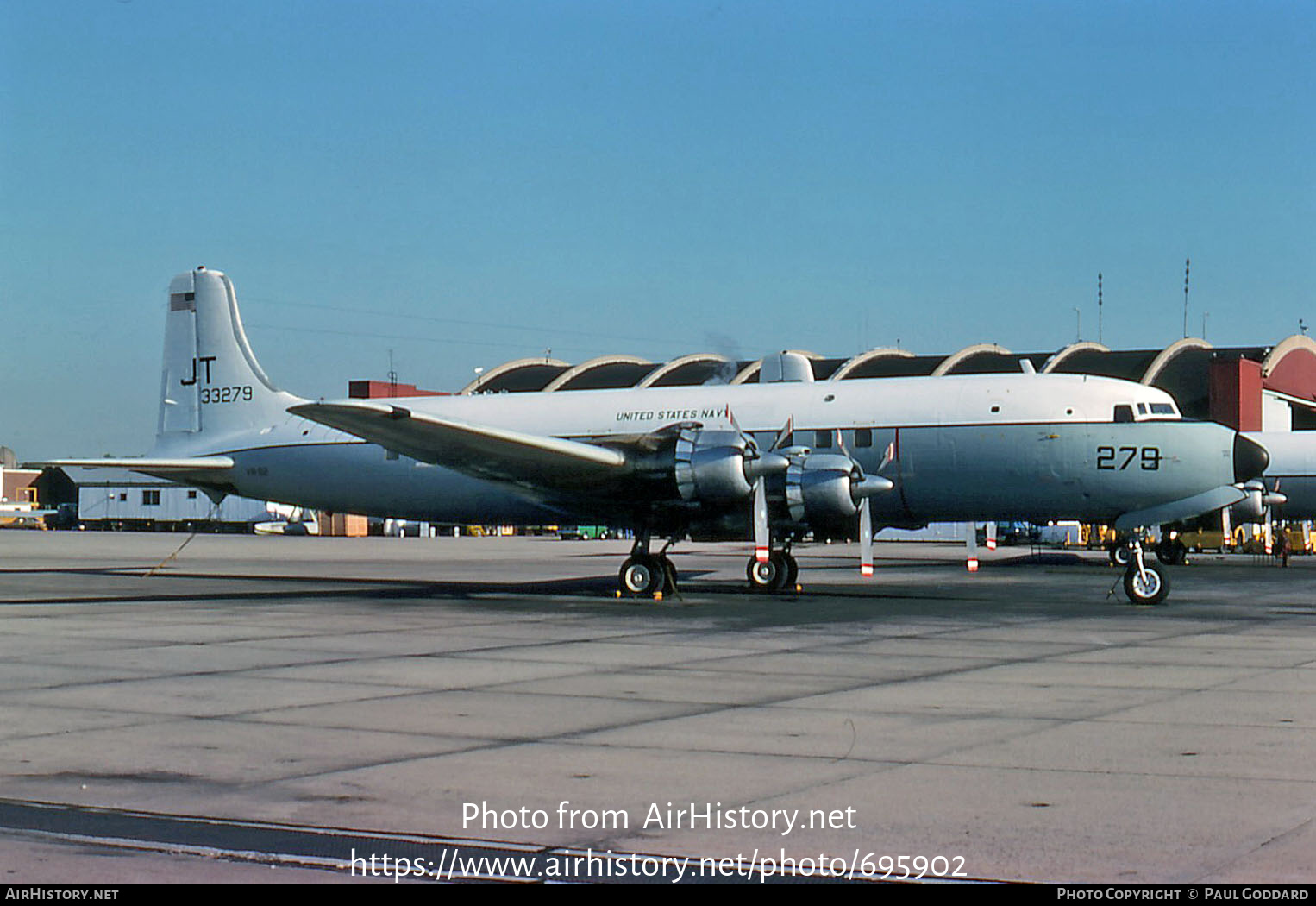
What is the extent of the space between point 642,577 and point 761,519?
9.13ft

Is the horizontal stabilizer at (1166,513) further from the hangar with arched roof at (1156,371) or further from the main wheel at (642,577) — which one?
the hangar with arched roof at (1156,371)

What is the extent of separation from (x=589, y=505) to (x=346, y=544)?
37.6m

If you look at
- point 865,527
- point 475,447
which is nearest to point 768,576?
point 865,527

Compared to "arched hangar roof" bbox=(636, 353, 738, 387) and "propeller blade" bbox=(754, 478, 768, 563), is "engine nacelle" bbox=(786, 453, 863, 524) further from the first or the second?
"arched hangar roof" bbox=(636, 353, 738, 387)

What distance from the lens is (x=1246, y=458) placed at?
966 inches

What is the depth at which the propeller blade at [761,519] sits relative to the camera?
23391mm

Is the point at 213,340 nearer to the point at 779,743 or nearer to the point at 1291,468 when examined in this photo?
the point at 779,743

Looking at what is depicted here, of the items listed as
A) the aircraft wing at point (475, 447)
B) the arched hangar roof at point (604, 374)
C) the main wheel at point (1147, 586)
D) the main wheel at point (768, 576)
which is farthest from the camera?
the arched hangar roof at point (604, 374)

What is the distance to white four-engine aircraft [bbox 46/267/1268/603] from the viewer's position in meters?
24.0

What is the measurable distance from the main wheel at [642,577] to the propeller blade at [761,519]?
6.76 ft

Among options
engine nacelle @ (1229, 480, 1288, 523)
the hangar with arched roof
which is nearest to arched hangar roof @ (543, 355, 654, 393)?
the hangar with arched roof

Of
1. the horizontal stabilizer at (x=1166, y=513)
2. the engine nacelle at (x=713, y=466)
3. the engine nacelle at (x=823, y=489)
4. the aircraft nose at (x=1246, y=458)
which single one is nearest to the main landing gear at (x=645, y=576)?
the engine nacelle at (x=713, y=466)

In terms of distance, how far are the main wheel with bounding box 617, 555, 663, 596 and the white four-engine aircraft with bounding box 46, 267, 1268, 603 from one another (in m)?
0.04

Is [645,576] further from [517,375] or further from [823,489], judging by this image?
[517,375]
